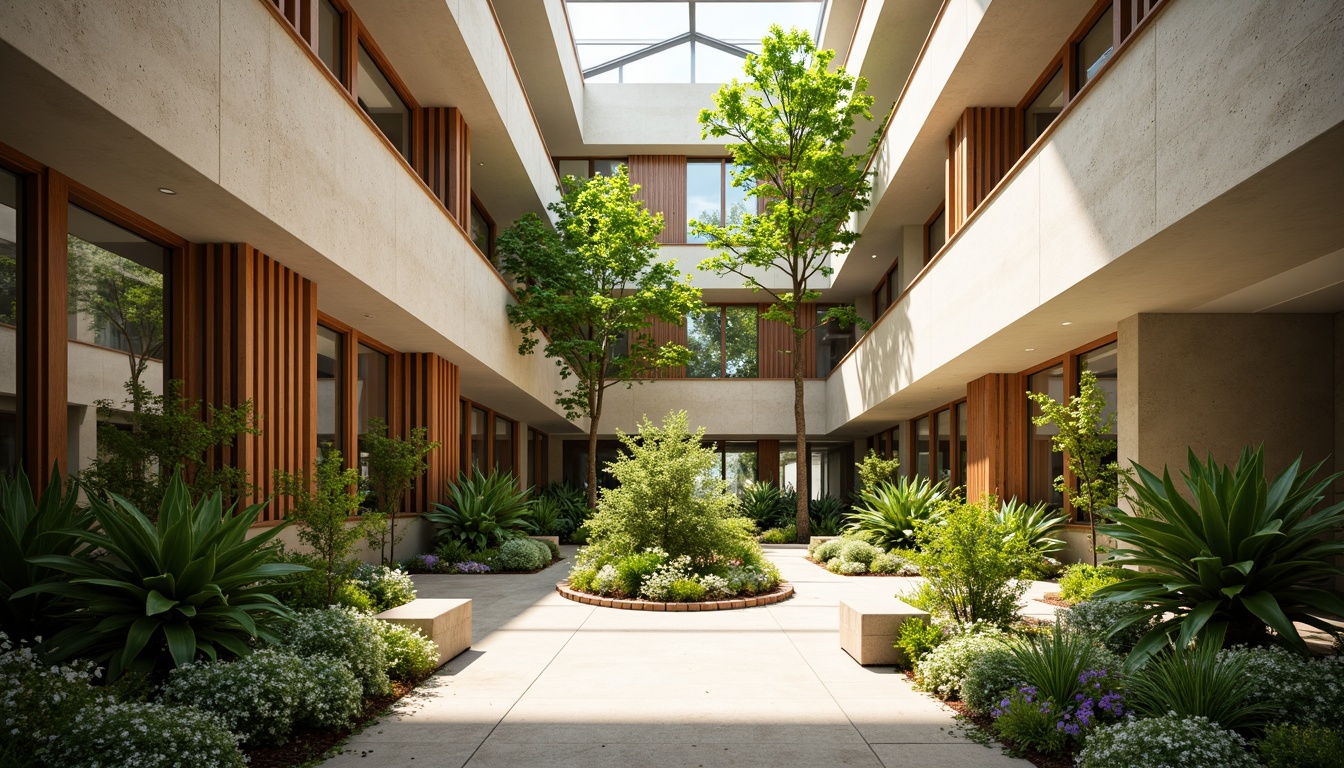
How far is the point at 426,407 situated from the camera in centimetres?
1554

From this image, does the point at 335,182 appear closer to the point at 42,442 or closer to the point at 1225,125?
the point at 42,442

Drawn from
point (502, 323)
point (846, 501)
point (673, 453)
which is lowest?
point (846, 501)

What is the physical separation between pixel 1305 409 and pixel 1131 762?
7798 millimetres

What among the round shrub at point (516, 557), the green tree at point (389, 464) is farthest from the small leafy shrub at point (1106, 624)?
the round shrub at point (516, 557)

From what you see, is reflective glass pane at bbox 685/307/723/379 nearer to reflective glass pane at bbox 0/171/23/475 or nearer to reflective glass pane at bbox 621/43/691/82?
reflective glass pane at bbox 621/43/691/82

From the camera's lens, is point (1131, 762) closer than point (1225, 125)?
Yes

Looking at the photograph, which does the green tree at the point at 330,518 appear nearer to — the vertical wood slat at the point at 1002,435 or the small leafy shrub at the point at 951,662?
the small leafy shrub at the point at 951,662

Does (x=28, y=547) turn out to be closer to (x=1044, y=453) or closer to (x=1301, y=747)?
(x=1301, y=747)

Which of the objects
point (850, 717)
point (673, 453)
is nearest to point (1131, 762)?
point (850, 717)

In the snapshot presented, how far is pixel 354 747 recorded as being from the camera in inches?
226

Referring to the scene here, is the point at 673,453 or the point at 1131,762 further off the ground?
the point at 673,453

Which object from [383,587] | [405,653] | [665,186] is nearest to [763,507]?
[665,186]

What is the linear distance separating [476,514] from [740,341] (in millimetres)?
14627

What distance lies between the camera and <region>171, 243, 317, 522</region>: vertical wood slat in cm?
874
